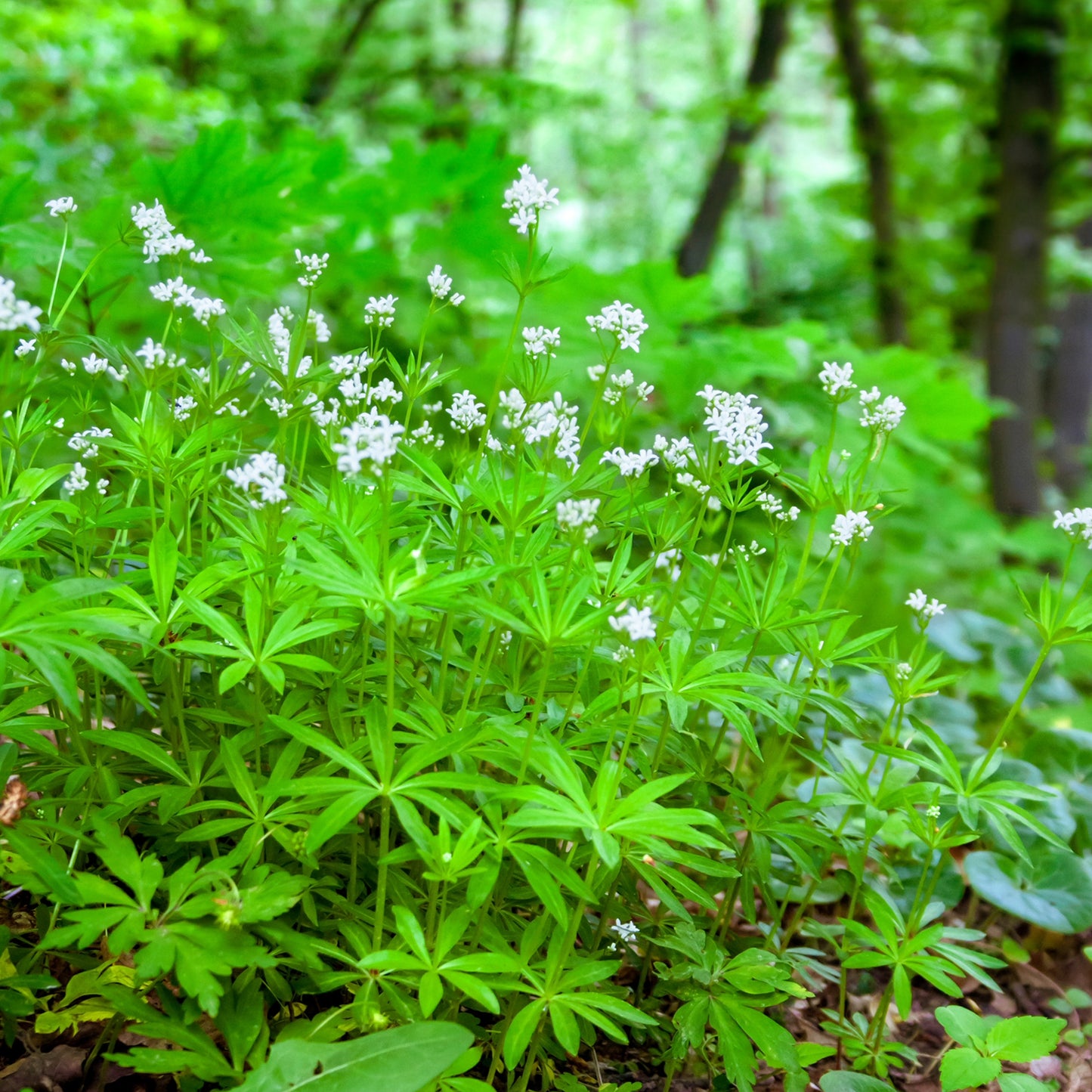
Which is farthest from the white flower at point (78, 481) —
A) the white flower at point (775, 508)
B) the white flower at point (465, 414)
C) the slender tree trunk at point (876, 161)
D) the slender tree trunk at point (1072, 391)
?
the slender tree trunk at point (1072, 391)

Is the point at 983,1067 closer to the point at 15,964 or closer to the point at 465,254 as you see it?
the point at 15,964

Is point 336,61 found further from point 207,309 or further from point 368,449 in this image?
point 368,449

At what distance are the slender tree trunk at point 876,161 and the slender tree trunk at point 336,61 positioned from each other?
3122 millimetres

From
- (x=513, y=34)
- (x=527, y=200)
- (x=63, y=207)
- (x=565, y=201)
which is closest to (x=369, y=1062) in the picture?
(x=527, y=200)

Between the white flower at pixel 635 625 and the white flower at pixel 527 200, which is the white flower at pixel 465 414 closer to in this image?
the white flower at pixel 527 200

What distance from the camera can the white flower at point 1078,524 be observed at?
131 centimetres

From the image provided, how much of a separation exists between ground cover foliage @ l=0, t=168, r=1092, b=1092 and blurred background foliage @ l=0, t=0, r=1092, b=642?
0.27 meters

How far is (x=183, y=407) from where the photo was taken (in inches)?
53.6

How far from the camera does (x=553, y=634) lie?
3.69ft

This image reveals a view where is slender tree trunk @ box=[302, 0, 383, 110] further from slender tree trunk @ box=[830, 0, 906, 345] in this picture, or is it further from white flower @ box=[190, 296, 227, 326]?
white flower @ box=[190, 296, 227, 326]

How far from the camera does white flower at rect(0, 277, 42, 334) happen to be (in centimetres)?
95

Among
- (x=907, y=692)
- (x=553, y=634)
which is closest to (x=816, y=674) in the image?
(x=907, y=692)

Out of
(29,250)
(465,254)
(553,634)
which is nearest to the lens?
(553,634)

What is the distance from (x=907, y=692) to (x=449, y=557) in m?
→ 0.72
